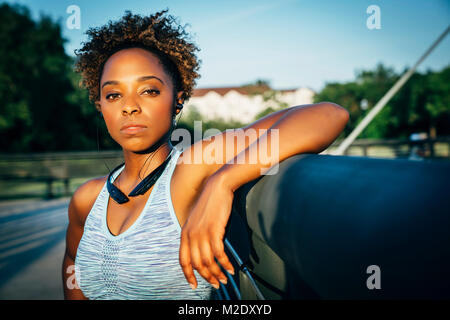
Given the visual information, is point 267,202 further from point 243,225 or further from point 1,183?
point 1,183

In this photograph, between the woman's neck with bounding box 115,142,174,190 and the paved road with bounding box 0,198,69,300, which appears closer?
the woman's neck with bounding box 115,142,174,190

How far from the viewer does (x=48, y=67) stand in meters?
24.1

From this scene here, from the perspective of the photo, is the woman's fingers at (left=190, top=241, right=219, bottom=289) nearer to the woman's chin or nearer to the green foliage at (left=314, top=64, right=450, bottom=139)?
the woman's chin

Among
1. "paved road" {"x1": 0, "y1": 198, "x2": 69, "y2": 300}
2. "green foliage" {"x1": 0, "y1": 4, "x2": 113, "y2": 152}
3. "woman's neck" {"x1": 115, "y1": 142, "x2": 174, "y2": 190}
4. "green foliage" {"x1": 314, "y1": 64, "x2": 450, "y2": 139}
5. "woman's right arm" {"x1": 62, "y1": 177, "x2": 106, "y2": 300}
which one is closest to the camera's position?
"woman's neck" {"x1": 115, "y1": 142, "x2": 174, "y2": 190}

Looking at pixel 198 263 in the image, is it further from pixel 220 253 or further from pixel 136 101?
pixel 136 101

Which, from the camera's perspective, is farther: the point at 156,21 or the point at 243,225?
the point at 156,21

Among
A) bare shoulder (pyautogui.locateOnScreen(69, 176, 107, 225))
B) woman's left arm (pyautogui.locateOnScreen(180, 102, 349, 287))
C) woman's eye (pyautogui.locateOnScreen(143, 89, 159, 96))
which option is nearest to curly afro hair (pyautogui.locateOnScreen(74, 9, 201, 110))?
woman's eye (pyautogui.locateOnScreen(143, 89, 159, 96))

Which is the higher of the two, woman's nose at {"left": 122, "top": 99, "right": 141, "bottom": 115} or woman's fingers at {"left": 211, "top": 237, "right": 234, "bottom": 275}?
woman's nose at {"left": 122, "top": 99, "right": 141, "bottom": 115}

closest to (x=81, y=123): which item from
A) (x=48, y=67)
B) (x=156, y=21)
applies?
(x=48, y=67)

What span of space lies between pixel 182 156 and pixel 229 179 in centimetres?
55

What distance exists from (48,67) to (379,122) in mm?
30537

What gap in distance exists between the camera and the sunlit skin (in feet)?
2.75

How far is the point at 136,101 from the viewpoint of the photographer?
133 cm

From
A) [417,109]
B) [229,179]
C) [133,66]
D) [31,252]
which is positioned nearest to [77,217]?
[133,66]
